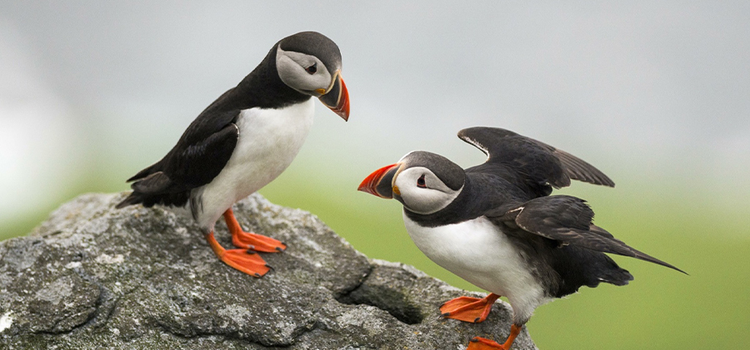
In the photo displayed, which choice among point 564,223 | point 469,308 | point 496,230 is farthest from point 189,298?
point 564,223

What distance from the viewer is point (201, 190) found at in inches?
177

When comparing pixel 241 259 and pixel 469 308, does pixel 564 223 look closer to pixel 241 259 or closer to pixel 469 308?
pixel 469 308

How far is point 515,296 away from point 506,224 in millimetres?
442

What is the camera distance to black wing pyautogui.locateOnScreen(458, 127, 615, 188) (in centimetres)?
429

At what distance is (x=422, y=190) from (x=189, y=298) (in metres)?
1.55

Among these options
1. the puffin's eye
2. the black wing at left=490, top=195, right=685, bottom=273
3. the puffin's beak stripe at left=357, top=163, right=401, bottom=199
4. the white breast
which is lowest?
the white breast

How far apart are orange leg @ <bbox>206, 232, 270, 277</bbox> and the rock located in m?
0.04

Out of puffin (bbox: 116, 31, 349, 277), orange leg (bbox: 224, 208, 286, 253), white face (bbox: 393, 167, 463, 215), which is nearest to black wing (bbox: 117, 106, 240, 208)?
puffin (bbox: 116, 31, 349, 277)

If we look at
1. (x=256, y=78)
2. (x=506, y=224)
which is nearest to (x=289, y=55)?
(x=256, y=78)

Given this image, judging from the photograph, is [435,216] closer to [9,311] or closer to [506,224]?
[506,224]

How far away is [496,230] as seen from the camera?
12.2ft

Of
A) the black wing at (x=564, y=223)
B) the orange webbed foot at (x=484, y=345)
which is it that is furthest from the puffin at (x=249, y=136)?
the orange webbed foot at (x=484, y=345)

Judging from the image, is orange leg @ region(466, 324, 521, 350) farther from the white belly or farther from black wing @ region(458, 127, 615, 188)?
the white belly

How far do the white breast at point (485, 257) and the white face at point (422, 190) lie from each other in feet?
0.51
